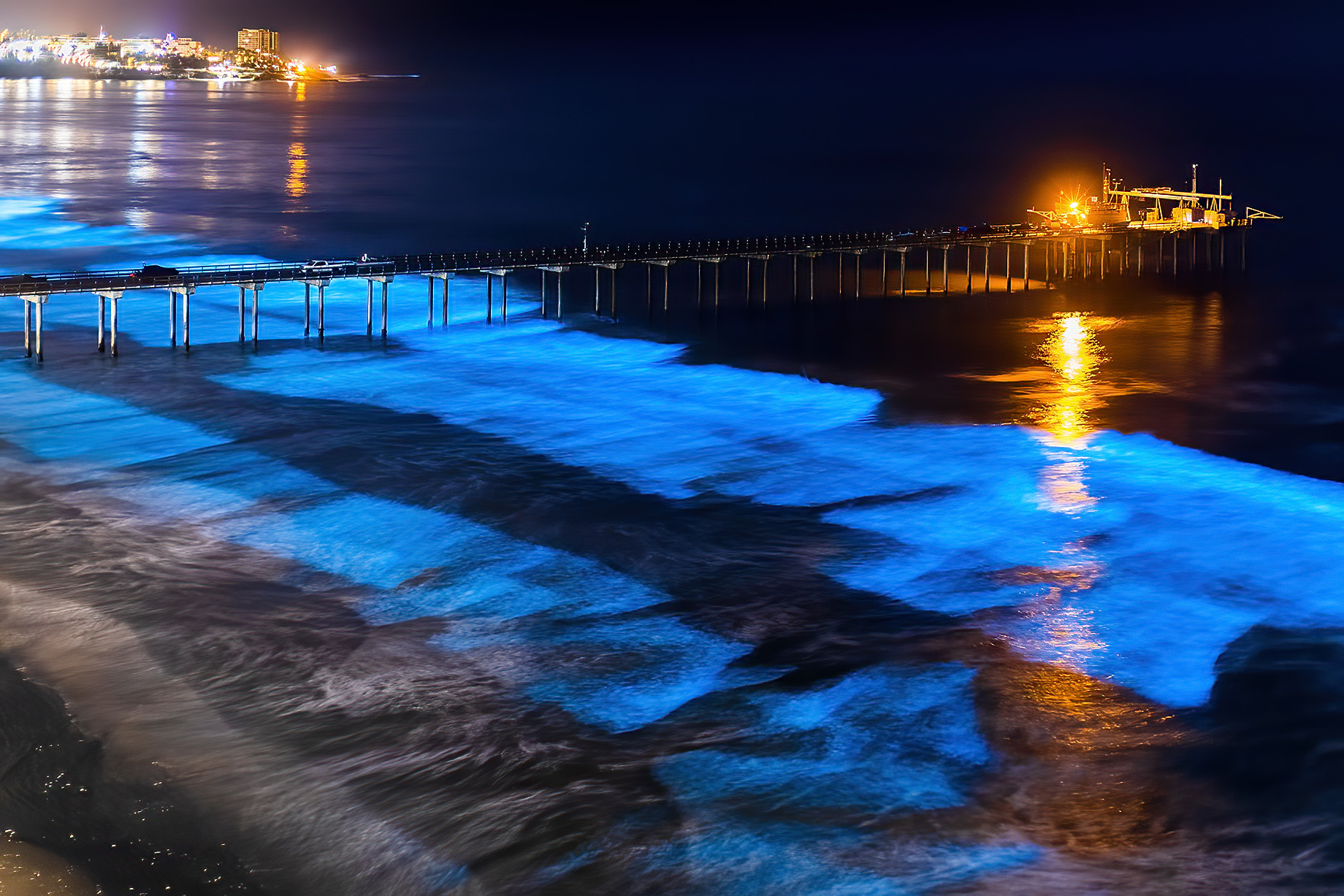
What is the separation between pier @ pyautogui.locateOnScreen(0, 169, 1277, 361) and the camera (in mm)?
55531

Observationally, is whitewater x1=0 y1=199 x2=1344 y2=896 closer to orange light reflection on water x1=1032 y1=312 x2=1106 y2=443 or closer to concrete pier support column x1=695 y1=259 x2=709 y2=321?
orange light reflection on water x1=1032 y1=312 x2=1106 y2=443

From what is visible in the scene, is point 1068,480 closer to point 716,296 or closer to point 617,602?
point 617,602

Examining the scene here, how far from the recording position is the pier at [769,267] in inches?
2186

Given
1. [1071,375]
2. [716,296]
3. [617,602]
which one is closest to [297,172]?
[716,296]

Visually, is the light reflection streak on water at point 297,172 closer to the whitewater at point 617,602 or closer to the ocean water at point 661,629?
the ocean water at point 661,629

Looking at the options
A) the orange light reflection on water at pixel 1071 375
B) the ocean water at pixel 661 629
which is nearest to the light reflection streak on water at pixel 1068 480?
the orange light reflection on water at pixel 1071 375

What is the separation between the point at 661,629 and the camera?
28391 mm

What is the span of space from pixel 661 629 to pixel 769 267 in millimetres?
56753

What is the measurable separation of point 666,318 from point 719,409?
63.5ft

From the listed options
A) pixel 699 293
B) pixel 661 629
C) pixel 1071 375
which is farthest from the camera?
pixel 699 293

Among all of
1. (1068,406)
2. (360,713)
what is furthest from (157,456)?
(1068,406)

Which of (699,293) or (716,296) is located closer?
(716,296)

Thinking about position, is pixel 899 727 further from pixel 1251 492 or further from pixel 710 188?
pixel 710 188

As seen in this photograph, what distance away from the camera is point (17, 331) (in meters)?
56.7
